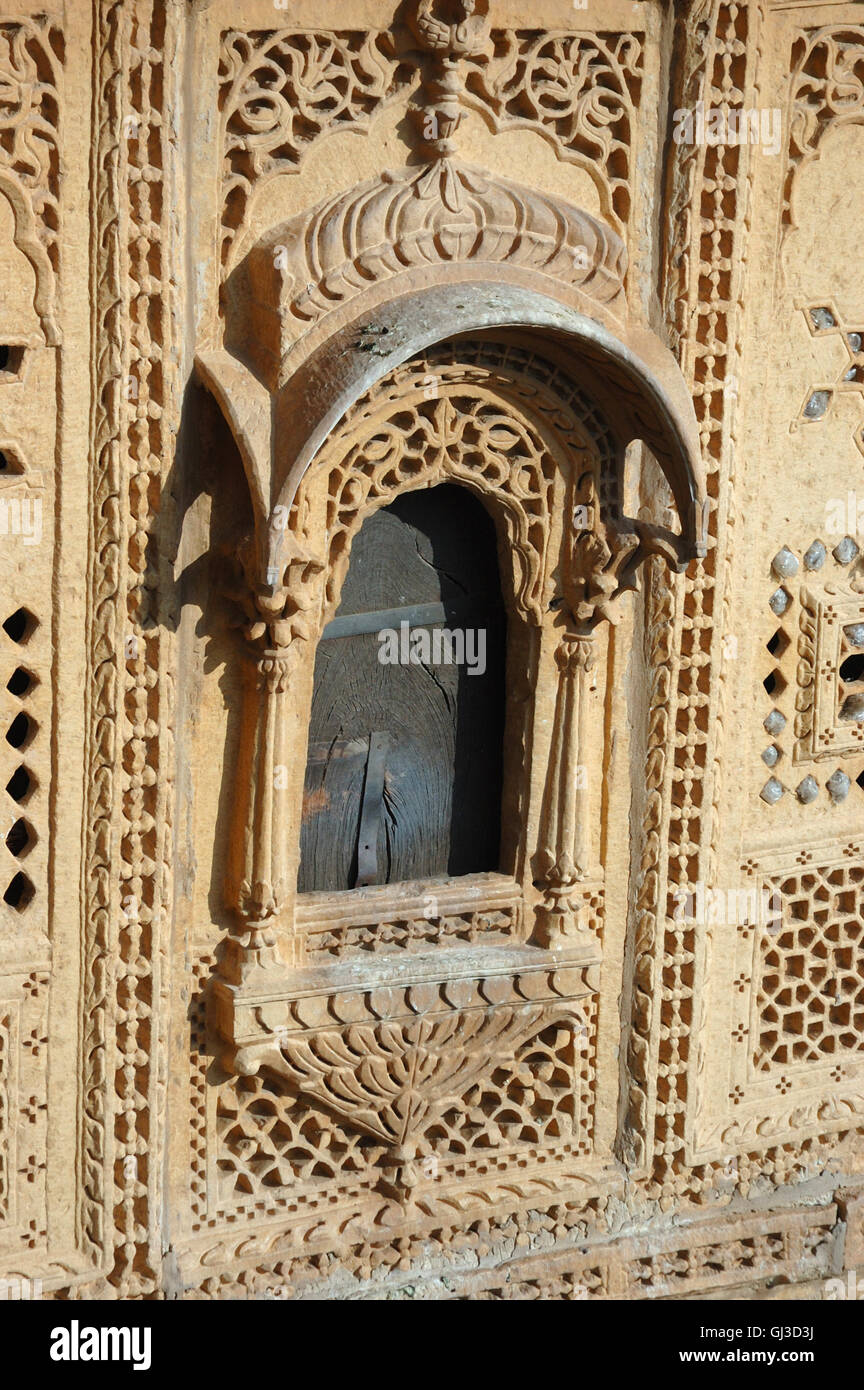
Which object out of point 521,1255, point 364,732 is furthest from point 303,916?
point 521,1255

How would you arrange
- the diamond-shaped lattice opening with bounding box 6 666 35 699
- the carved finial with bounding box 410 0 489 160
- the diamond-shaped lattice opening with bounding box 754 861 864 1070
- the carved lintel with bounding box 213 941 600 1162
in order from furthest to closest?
the diamond-shaped lattice opening with bounding box 754 861 864 1070
the carved lintel with bounding box 213 941 600 1162
the diamond-shaped lattice opening with bounding box 6 666 35 699
the carved finial with bounding box 410 0 489 160

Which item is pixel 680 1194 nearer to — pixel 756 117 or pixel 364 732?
pixel 364 732

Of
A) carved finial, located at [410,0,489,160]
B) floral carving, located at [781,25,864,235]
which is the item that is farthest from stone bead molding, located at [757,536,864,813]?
carved finial, located at [410,0,489,160]

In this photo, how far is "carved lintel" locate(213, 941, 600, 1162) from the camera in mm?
4887

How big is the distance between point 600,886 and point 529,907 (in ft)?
0.71

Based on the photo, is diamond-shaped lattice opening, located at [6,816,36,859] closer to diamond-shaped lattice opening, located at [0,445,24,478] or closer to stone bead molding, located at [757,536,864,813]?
diamond-shaped lattice opening, located at [0,445,24,478]

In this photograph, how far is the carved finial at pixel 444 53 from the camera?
4.54m

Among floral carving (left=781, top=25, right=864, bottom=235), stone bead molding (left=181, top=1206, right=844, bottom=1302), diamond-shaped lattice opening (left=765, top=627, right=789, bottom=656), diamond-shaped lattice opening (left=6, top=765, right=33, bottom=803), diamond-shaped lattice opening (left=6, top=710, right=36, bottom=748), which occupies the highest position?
floral carving (left=781, top=25, right=864, bottom=235)

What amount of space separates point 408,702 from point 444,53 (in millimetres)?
1566

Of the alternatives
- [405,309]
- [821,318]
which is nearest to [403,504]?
[405,309]

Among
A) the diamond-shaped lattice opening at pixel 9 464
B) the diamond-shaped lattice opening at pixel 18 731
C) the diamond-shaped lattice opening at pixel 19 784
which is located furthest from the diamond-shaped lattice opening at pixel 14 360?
the diamond-shaped lattice opening at pixel 19 784

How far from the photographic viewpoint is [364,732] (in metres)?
5.04

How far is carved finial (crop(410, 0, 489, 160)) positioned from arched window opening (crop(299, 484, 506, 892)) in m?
0.87

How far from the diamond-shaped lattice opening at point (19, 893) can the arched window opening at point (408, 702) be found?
27.9 inches
